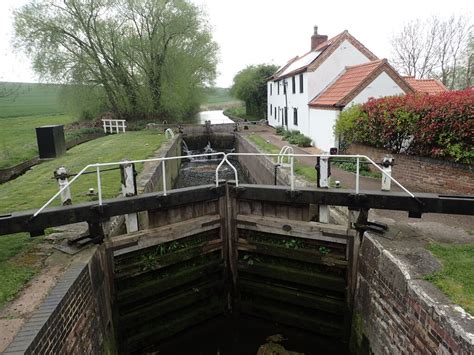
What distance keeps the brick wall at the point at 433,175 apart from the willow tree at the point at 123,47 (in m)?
22.9

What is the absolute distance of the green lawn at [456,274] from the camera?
11.7 feet

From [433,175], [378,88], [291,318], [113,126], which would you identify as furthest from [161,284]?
[113,126]

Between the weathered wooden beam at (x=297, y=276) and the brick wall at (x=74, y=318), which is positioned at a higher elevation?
the brick wall at (x=74, y=318)

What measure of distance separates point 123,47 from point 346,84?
19.2 metres

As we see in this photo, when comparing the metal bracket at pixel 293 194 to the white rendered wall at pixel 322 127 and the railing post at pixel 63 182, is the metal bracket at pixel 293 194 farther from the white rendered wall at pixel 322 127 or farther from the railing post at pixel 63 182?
the white rendered wall at pixel 322 127

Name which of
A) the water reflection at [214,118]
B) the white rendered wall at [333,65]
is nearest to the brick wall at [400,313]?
the white rendered wall at [333,65]

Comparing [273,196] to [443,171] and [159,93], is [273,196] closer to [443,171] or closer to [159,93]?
[443,171]

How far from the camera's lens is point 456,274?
13.2 ft

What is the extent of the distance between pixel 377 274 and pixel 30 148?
59.4 ft

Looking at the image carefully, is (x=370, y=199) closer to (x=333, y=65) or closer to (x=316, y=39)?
(x=333, y=65)

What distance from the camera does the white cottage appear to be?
13961 mm

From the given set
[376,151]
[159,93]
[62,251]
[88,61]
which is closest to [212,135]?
[159,93]

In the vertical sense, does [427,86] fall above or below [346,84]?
below

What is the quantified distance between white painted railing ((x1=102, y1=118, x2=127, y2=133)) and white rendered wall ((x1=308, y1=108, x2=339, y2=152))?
1516 centimetres
